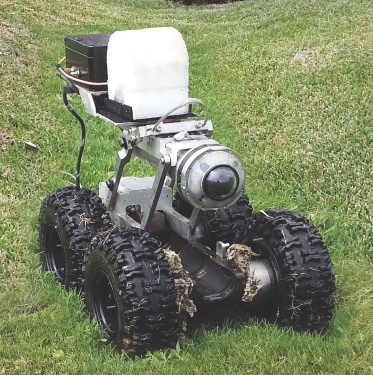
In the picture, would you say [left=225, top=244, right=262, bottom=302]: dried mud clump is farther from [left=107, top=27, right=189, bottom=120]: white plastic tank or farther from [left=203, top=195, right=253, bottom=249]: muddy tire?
[left=107, top=27, right=189, bottom=120]: white plastic tank

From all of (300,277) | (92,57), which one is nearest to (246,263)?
(300,277)

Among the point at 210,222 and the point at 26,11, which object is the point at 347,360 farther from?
the point at 26,11

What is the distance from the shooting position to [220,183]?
3.43 metres

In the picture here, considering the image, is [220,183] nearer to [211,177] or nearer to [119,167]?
[211,177]

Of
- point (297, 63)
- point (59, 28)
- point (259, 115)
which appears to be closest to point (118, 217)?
point (259, 115)

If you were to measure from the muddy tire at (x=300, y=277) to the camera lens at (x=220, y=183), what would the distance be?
0.48 meters

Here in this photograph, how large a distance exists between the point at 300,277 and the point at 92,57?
1.70m

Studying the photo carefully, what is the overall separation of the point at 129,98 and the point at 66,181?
2448 millimetres

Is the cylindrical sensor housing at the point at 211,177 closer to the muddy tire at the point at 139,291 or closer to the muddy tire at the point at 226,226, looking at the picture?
the muddy tire at the point at 139,291

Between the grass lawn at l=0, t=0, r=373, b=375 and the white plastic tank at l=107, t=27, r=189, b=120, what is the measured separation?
116cm

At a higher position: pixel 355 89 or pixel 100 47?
pixel 100 47

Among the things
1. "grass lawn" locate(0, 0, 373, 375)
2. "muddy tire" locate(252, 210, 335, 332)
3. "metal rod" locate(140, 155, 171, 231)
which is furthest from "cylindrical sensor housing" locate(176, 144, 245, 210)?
"grass lawn" locate(0, 0, 373, 375)

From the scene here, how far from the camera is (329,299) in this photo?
3.72 m

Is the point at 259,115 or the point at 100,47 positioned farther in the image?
the point at 259,115
